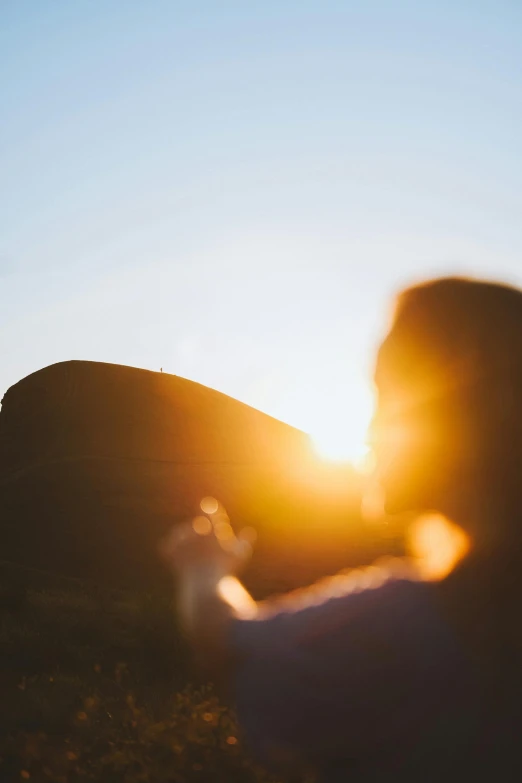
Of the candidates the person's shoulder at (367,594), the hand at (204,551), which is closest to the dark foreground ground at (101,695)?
the hand at (204,551)

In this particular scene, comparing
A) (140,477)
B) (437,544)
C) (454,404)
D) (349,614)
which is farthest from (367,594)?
(140,477)

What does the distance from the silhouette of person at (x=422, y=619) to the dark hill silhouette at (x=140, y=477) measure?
8015 millimetres

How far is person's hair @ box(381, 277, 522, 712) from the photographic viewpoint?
1397 mm

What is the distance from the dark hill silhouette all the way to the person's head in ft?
26.2

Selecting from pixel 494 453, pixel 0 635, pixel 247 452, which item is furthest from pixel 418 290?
pixel 247 452

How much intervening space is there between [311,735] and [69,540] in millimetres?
9601

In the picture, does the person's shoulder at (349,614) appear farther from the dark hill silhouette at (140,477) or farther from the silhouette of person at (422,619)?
the dark hill silhouette at (140,477)

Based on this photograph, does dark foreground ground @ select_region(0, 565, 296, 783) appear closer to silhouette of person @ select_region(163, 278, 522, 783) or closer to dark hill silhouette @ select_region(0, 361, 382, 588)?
silhouette of person @ select_region(163, 278, 522, 783)

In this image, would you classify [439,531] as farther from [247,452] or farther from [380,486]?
[247,452]

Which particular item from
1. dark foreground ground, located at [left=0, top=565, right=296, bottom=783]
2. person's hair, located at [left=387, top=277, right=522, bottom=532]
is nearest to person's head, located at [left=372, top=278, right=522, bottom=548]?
person's hair, located at [left=387, top=277, right=522, bottom=532]

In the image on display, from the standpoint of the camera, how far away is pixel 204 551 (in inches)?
68.9

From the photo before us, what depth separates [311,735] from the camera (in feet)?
4.47

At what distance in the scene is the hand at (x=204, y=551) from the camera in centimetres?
172

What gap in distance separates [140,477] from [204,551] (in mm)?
9722
